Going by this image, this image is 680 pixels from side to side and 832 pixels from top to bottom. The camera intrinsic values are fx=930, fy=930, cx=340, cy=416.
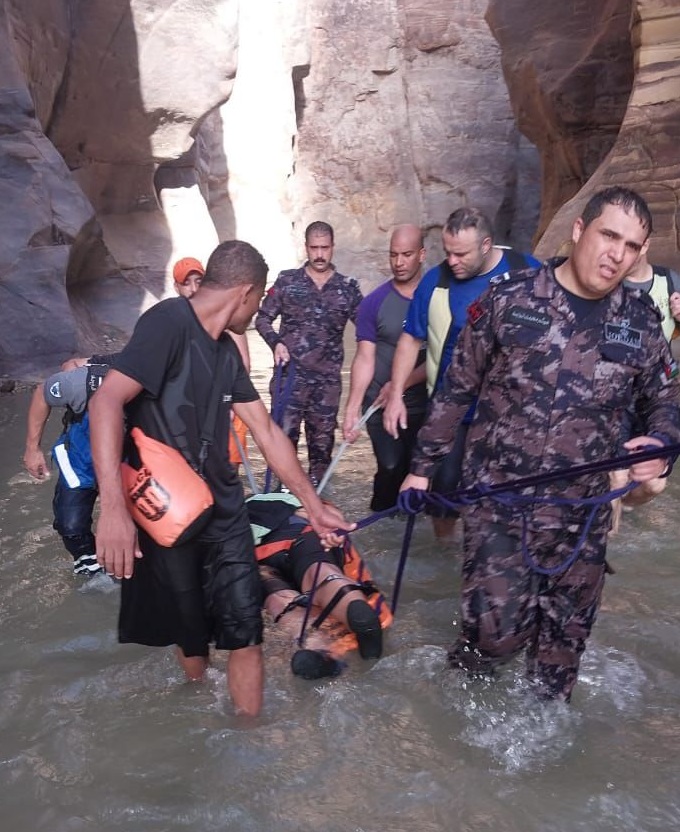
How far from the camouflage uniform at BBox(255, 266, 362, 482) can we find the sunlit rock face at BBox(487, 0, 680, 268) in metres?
5.62

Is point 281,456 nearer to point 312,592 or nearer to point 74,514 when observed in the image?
point 312,592

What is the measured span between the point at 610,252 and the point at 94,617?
9.78 ft

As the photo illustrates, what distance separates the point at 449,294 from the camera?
462 centimetres

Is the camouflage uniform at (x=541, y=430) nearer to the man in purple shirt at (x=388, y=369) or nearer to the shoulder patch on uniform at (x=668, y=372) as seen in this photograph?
the shoulder patch on uniform at (x=668, y=372)

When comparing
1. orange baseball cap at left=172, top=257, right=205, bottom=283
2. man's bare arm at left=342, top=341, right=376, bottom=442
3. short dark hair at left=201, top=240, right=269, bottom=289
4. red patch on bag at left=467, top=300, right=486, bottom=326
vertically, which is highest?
short dark hair at left=201, top=240, right=269, bottom=289

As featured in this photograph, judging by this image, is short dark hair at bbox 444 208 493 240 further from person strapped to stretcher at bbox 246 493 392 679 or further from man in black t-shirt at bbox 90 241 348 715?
man in black t-shirt at bbox 90 241 348 715

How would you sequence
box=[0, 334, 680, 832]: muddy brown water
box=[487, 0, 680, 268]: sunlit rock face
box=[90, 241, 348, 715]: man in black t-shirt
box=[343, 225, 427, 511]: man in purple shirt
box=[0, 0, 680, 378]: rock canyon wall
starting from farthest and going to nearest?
box=[0, 0, 680, 378]: rock canyon wall → box=[487, 0, 680, 268]: sunlit rock face → box=[343, 225, 427, 511]: man in purple shirt → box=[0, 334, 680, 832]: muddy brown water → box=[90, 241, 348, 715]: man in black t-shirt

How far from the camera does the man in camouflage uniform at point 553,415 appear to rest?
2.99m

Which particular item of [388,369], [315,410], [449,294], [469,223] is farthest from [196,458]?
[315,410]

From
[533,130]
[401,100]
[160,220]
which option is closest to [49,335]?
[160,220]

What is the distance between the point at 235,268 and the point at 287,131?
21.4 meters

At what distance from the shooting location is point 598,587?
3.21m

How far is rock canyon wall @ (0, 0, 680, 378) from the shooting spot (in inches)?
471

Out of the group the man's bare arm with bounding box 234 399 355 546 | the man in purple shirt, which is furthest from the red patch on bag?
the man in purple shirt
